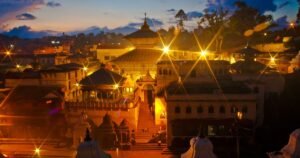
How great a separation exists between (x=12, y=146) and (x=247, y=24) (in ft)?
164

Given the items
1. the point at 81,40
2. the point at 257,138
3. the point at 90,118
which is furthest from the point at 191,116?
the point at 81,40

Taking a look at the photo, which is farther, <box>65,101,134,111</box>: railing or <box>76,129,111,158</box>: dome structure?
<box>65,101,134,111</box>: railing

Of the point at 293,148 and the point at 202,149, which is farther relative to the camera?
the point at 293,148

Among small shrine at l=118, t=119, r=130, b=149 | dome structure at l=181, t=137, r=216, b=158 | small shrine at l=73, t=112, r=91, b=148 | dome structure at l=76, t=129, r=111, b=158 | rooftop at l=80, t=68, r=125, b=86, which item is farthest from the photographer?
rooftop at l=80, t=68, r=125, b=86

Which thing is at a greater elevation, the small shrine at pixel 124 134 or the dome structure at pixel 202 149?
the dome structure at pixel 202 149

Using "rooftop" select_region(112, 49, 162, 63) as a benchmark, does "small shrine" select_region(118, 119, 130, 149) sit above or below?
below

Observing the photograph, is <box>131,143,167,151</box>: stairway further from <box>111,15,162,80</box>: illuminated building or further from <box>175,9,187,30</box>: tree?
<box>175,9,187,30</box>: tree

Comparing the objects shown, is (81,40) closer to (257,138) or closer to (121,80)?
(121,80)

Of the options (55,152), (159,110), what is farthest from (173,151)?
(55,152)

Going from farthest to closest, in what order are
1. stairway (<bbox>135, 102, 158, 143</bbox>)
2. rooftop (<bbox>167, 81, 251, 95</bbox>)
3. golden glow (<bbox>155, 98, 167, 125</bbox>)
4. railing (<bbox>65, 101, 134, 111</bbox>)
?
golden glow (<bbox>155, 98, 167, 125</bbox>)
railing (<bbox>65, 101, 134, 111</bbox>)
stairway (<bbox>135, 102, 158, 143</bbox>)
rooftop (<bbox>167, 81, 251, 95</bbox>)

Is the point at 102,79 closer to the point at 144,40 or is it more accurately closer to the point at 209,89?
the point at 209,89

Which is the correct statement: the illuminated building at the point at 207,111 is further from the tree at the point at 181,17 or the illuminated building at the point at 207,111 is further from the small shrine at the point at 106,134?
the tree at the point at 181,17

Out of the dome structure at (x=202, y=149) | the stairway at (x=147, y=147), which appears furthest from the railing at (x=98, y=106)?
the dome structure at (x=202, y=149)

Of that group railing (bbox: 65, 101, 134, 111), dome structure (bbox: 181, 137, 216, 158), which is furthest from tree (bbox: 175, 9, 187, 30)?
dome structure (bbox: 181, 137, 216, 158)
